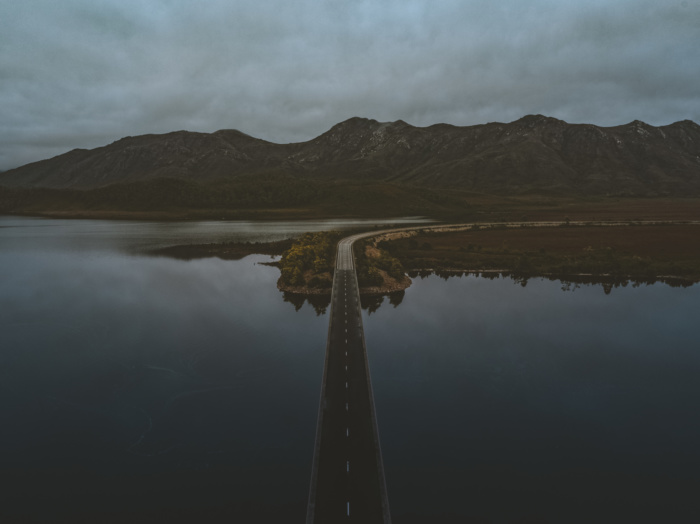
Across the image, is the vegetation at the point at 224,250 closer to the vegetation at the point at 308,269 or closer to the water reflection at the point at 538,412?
the vegetation at the point at 308,269

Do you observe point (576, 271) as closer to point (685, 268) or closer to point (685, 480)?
point (685, 268)

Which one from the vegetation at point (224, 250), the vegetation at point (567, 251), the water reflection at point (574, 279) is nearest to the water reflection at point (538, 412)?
the water reflection at point (574, 279)

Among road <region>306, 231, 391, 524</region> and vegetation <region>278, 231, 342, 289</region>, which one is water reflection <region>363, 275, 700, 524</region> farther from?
vegetation <region>278, 231, 342, 289</region>

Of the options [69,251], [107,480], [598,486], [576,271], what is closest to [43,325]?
[107,480]

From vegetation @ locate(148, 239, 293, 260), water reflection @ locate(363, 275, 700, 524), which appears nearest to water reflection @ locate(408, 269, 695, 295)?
water reflection @ locate(363, 275, 700, 524)

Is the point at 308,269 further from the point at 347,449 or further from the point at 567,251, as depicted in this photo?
the point at 567,251

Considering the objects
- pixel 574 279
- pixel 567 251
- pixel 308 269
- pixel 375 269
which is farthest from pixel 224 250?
pixel 567 251
